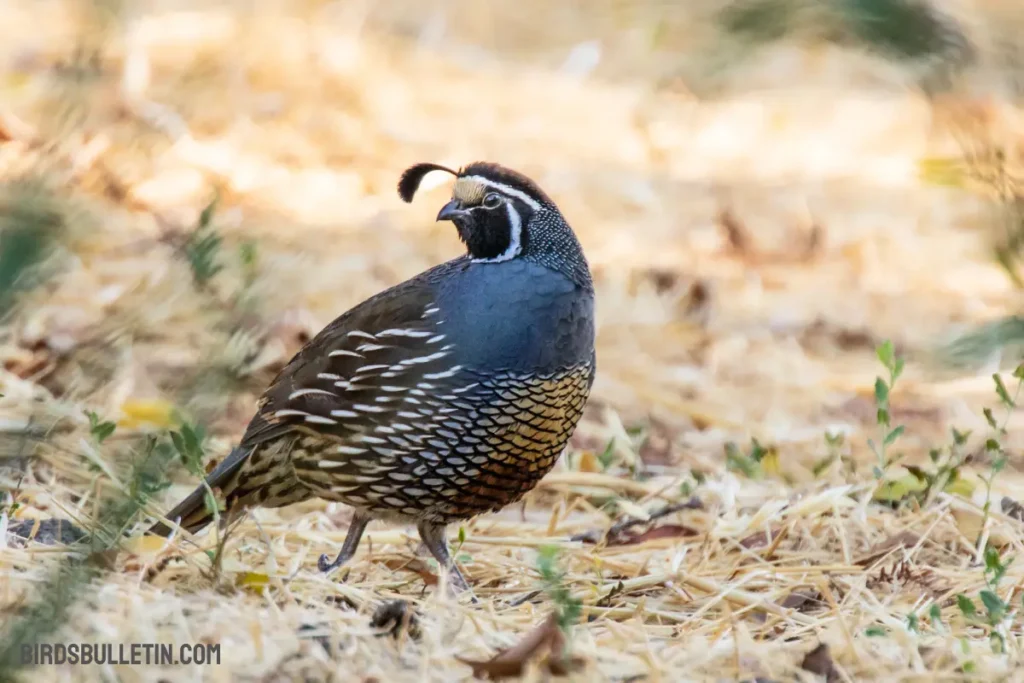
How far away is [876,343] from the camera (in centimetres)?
664

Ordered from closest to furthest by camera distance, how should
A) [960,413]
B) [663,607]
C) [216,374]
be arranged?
1. [216,374]
2. [663,607]
3. [960,413]

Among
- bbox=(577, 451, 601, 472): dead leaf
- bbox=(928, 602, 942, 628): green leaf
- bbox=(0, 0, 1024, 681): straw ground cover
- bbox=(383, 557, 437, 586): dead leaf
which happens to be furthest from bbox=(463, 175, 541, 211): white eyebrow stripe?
bbox=(928, 602, 942, 628): green leaf

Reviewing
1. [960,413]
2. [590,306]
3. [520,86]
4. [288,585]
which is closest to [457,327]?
[590,306]

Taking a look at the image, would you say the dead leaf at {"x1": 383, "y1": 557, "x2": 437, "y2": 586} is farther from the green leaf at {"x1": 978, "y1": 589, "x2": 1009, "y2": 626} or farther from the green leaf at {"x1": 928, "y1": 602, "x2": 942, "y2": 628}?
the green leaf at {"x1": 978, "y1": 589, "x2": 1009, "y2": 626}

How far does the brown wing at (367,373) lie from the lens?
149 inches

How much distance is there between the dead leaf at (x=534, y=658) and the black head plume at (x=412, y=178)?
167 cm

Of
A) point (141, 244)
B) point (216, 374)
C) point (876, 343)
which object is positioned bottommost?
point (876, 343)

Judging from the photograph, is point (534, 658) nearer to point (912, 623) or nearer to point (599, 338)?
point (912, 623)

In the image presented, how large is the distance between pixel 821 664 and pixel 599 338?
3626 mm

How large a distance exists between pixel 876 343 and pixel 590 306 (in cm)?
306

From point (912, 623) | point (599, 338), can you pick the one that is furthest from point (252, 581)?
point (599, 338)

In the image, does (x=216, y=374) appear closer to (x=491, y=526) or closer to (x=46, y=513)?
(x=46, y=513)

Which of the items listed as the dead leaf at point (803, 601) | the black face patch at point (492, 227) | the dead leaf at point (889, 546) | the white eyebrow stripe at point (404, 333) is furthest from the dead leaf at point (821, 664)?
the black face patch at point (492, 227)

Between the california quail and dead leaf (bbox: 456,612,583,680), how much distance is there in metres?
0.96
